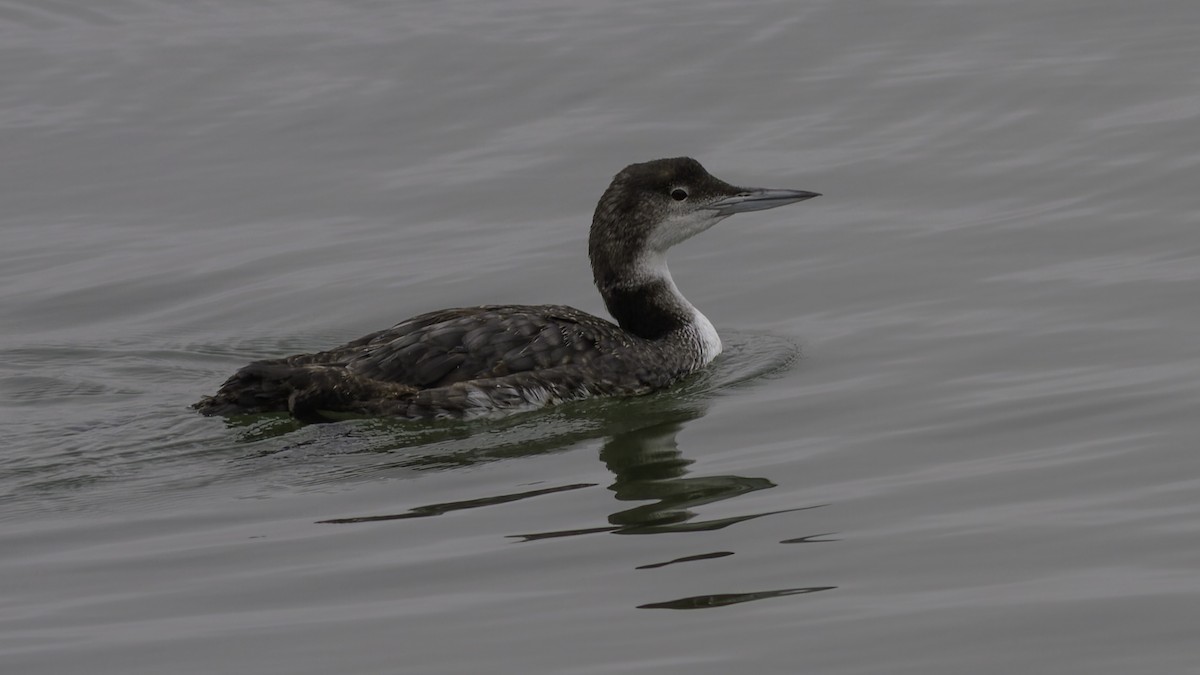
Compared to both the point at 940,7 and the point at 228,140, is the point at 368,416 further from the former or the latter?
the point at 940,7

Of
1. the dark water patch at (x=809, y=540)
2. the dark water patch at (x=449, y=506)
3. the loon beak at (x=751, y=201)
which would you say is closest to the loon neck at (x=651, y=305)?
the loon beak at (x=751, y=201)

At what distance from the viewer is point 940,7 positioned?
1697cm

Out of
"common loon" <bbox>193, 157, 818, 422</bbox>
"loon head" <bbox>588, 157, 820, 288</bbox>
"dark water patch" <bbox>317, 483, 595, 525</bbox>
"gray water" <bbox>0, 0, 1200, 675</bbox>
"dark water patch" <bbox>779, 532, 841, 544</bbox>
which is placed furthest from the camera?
"loon head" <bbox>588, 157, 820, 288</bbox>

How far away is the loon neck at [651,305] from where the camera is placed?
413 inches

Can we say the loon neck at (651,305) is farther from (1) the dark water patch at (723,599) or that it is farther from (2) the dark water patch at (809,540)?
(1) the dark water patch at (723,599)

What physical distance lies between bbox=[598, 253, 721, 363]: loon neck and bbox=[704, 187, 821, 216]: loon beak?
0.43 meters

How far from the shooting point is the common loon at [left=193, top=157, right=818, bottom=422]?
30.5ft

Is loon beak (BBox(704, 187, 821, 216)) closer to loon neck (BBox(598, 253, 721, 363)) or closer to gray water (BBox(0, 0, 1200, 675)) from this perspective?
loon neck (BBox(598, 253, 721, 363))

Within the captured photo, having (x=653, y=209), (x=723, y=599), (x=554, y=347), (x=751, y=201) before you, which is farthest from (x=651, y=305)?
(x=723, y=599)

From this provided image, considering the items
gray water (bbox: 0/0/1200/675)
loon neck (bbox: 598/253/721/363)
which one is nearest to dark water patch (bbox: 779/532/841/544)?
gray water (bbox: 0/0/1200/675)

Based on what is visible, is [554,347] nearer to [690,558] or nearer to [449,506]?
[449,506]

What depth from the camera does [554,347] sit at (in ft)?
32.4

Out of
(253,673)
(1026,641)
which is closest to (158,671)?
(253,673)

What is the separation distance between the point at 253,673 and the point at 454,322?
391 centimetres
